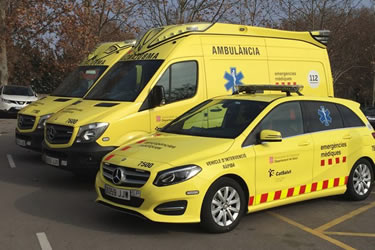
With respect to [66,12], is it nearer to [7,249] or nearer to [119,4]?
[119,4]

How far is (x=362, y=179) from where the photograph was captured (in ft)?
24.3

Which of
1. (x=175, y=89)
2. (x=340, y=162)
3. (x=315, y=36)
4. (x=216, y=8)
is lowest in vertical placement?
(x=340, y=162)

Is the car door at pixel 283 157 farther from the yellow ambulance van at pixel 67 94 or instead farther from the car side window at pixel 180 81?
the yellow ambulance van at pixel 67 94

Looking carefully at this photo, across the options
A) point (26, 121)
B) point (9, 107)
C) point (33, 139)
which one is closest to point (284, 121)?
point (33, 139)

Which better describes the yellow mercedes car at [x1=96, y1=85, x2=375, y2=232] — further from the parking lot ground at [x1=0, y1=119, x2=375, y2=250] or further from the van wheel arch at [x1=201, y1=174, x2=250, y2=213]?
the parking lot ground at [x1=0, y1=119, x2=375, y2=250]

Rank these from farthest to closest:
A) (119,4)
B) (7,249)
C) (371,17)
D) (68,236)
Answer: (371,17)
(119,4)
(68,236)
(7,249)

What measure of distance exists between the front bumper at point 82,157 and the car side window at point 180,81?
1.43 meters

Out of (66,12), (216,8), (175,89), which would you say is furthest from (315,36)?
(66,12)

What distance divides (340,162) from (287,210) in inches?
39.4

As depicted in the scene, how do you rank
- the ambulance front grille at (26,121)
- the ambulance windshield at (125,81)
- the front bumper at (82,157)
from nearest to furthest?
1. the front bumper at (82,157)
2. the ambulance windshield at (125,81)
3. the ambulance front grille at (26,121)

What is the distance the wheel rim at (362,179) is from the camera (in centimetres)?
731

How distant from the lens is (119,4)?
25.6 m

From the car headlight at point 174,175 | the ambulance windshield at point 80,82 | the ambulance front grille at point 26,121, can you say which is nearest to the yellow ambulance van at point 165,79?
the ambulance front grille at point 26,121

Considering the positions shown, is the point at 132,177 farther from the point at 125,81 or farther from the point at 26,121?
the point at 26,121
